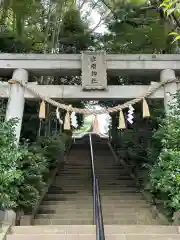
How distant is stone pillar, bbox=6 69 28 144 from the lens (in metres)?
7.30

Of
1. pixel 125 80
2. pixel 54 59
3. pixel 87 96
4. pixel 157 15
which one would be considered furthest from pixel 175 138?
pixel 125 80

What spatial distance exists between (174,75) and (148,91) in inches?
31.7

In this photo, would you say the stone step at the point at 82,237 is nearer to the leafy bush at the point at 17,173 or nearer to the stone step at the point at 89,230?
the stone step at the point at 89,230

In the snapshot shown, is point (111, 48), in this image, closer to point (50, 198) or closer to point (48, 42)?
point (48, 42)

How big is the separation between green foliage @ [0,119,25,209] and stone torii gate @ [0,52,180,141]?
4.79ft

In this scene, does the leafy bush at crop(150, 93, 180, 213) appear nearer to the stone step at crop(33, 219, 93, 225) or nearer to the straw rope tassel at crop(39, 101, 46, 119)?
the stone step at crop(33, 219, 93, 225)

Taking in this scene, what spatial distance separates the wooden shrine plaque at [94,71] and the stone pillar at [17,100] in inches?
Answer: 58.2

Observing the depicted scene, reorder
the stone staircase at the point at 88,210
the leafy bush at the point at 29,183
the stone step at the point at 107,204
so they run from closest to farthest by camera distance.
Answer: the stone staircase at the point at 88,210 → the leafy bush at the point at 29,183 → the stone step at the point at 107,204

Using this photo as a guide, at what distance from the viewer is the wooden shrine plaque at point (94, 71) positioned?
755cm

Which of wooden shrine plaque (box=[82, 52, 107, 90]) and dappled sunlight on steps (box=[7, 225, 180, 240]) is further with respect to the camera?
wooden shrine plaque (box=[82, 52, 107, 90])

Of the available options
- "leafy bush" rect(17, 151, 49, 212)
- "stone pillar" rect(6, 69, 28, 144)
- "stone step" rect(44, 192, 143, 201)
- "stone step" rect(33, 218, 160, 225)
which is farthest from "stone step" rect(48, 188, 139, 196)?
"stone pillar" rect(6, 69, 28, 144)

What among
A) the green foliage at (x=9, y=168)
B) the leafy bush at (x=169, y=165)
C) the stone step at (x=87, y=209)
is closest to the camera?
the green foliage at (x=9, y=168)

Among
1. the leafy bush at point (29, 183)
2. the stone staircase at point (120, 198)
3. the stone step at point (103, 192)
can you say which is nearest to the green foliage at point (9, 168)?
the leafy bush at point (29, 183)

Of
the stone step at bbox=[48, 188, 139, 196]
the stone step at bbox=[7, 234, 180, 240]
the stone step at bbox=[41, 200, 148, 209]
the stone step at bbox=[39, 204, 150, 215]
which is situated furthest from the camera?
the stone step at bbox=[48, 188, 139, 196]
